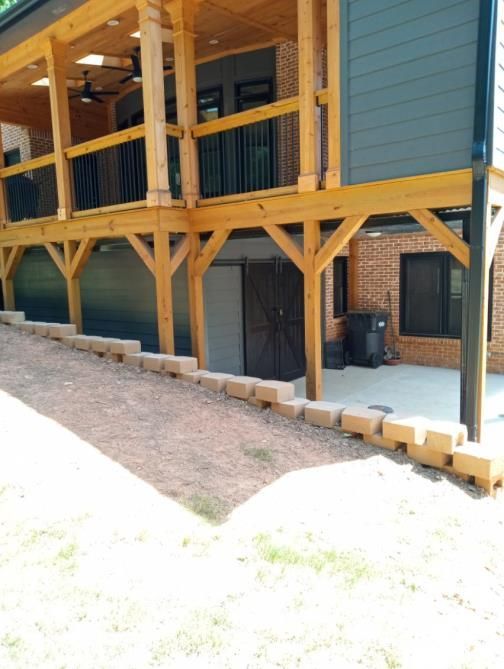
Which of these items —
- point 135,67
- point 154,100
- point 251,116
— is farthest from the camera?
point 135,67

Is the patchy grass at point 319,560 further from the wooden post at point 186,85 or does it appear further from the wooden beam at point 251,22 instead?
the wooden beam at point 251,22

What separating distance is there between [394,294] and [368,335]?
3.63 ft

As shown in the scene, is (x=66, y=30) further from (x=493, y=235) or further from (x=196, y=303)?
(x=493, y=235)

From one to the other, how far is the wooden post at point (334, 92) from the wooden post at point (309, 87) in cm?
17

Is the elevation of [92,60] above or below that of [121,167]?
above

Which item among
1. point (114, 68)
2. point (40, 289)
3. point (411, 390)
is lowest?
point (411, 390)

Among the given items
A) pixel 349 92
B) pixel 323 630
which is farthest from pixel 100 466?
pixel 349 92

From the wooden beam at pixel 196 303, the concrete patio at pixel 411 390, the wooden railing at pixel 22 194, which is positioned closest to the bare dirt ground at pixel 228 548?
the wooden beam at pixel 196 303

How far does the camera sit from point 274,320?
902 centimetres

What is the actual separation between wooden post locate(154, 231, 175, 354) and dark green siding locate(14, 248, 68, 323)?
13.9ft

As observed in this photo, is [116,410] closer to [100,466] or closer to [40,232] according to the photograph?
[100,466]

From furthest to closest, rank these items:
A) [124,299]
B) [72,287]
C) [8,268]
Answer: [8,268]
[124,299]
[72,287]

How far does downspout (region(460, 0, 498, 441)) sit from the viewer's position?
439 centimetres

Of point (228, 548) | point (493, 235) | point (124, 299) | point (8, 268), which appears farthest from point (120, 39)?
point (228, 548)
